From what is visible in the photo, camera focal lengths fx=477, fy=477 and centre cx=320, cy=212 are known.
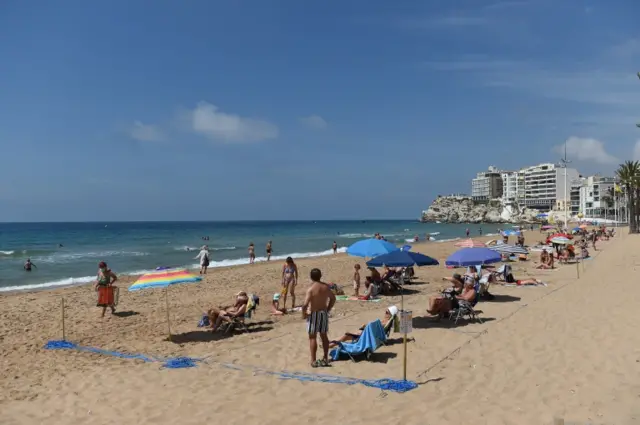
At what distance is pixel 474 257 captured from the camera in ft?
37.4

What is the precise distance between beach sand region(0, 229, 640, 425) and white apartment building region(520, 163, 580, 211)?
5776 inches

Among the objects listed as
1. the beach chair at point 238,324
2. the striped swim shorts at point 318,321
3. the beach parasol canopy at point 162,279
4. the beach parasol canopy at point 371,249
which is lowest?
the beach chair at point 238,324

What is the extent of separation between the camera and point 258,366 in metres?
7.80

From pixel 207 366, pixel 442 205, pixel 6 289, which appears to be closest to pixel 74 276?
pixel 6 289

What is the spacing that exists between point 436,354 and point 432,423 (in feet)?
9.19

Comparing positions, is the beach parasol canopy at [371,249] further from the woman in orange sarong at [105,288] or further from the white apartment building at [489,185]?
the white apartment building at [489,185]

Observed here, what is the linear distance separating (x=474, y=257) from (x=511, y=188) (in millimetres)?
170584

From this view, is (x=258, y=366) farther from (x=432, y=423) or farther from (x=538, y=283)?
(x=538, y=283)

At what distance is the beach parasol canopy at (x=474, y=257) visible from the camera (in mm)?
11250

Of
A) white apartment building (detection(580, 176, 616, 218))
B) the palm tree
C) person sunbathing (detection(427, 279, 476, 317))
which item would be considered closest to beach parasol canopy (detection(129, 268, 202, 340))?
person sunbathing (detection(427, 279, 476, 317))

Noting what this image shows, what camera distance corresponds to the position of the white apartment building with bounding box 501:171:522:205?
534 feet

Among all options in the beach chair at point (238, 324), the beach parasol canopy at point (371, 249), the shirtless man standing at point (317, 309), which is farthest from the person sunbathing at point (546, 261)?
the shirtless man standing at point (317, 309)

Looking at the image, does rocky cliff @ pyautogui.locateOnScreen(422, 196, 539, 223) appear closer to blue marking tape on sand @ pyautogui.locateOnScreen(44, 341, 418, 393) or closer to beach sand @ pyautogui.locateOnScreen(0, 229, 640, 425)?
beach sand @ pyautogui.locateOnScreen(0, 229, 640, 425)

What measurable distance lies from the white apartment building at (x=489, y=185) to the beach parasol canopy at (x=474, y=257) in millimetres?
178802
